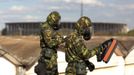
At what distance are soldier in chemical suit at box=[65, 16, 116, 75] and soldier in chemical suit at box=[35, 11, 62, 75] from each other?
1.23 ft

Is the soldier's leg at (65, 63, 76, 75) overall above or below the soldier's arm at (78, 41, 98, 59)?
below

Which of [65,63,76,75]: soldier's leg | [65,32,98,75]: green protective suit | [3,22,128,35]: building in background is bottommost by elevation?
[3,22,128,35]: building in background

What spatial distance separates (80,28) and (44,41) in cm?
104

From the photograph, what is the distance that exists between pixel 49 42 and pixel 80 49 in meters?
0.84

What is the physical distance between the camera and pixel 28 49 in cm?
1261

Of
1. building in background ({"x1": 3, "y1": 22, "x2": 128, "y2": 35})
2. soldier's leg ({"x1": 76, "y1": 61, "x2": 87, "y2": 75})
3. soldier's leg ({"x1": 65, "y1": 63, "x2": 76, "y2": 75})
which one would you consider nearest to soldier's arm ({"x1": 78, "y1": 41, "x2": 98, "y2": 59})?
soldier's leg ({"x1": 76, "y1": 61, "x2": 87, "y2": 75})

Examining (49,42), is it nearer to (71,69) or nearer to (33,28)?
(71,69)

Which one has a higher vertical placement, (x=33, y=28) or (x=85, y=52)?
(x=85, y=52)

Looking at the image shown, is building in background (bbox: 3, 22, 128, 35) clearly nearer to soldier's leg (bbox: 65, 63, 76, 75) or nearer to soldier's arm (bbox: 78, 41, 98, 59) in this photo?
soldier's leg (bbox: 65, 63, 76, 75)

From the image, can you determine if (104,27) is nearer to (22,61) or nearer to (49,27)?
(22,61)

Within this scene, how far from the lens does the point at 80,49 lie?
25.1 ft

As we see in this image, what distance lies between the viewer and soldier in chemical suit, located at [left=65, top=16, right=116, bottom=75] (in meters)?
7.59

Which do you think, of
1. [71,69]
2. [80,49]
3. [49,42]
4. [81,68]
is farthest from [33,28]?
[80,49]

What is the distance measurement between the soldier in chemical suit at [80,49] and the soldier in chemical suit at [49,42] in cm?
37
